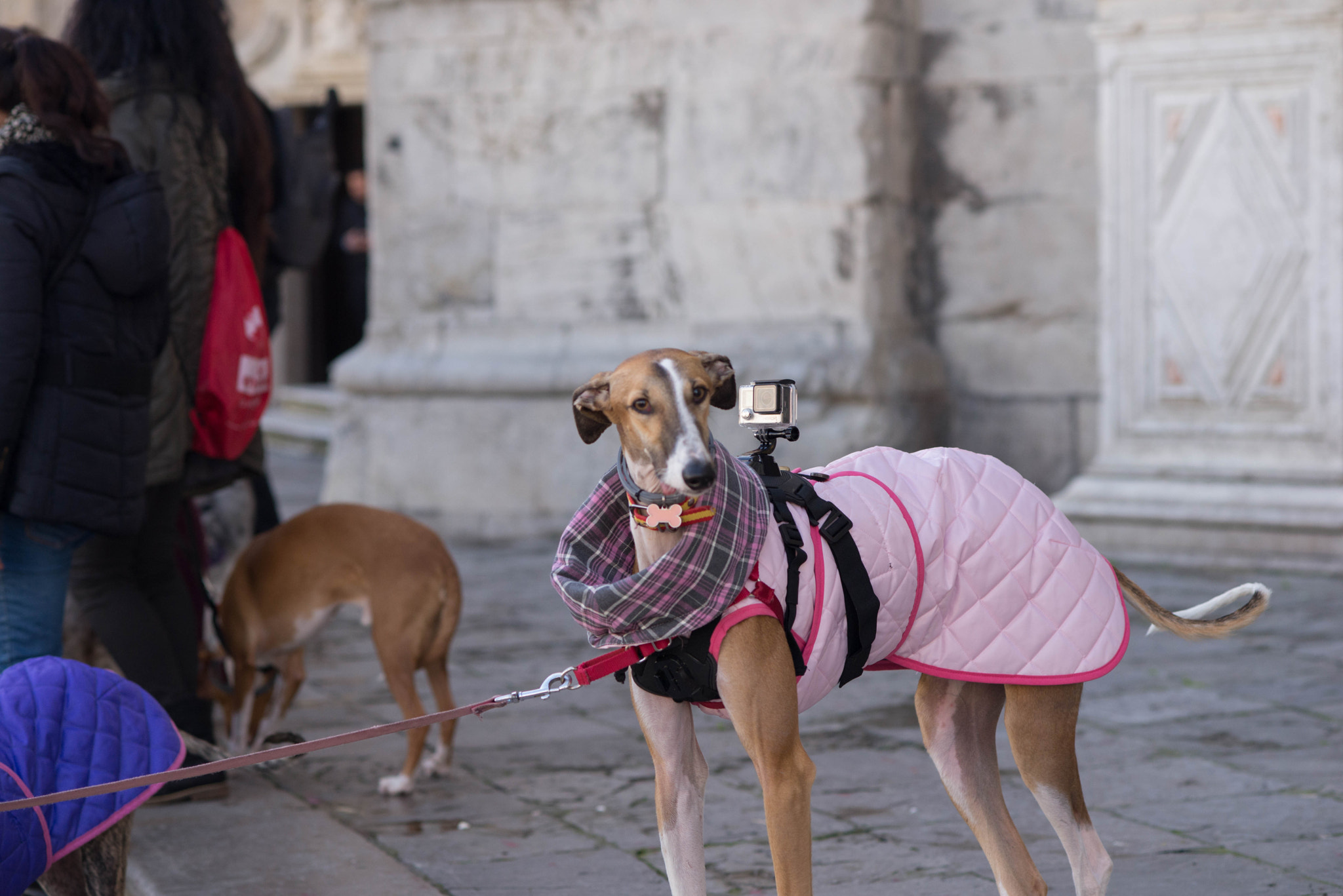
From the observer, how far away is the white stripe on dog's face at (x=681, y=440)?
2.45 meters

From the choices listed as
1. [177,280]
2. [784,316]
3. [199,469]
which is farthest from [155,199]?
[784,316]

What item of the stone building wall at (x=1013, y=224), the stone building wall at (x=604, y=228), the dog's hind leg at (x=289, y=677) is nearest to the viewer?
the dog's hind leg at (x=289, y=677)

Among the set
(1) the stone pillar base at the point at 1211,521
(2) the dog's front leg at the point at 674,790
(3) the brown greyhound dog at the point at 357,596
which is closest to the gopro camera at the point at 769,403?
(2) the dog's front leg at the point at 674,790

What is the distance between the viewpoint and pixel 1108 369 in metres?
7.46

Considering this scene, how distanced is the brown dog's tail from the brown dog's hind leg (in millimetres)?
775

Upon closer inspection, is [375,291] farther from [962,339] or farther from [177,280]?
[177,280]

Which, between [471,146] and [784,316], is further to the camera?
[471,146]

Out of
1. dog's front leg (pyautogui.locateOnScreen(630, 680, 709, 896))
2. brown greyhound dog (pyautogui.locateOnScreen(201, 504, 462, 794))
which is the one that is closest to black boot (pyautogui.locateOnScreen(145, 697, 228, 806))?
brown greyhound dog (pyautogui.locateOnScreen(201, 504, 462, 794))

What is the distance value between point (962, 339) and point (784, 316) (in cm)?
108

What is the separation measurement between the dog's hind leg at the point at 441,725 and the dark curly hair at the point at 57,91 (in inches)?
63.8

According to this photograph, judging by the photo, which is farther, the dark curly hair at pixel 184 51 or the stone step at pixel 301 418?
the stone step at pixel 301 418

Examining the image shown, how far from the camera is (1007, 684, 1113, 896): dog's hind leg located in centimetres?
278

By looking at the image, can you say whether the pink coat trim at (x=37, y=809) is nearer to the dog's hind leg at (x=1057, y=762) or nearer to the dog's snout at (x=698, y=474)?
the dog's snout at (x=698, y=474)

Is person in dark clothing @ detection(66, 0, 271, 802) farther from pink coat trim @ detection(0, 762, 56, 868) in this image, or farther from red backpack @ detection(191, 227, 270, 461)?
pink coat trim @ detection(0, 762, 56, 868)
